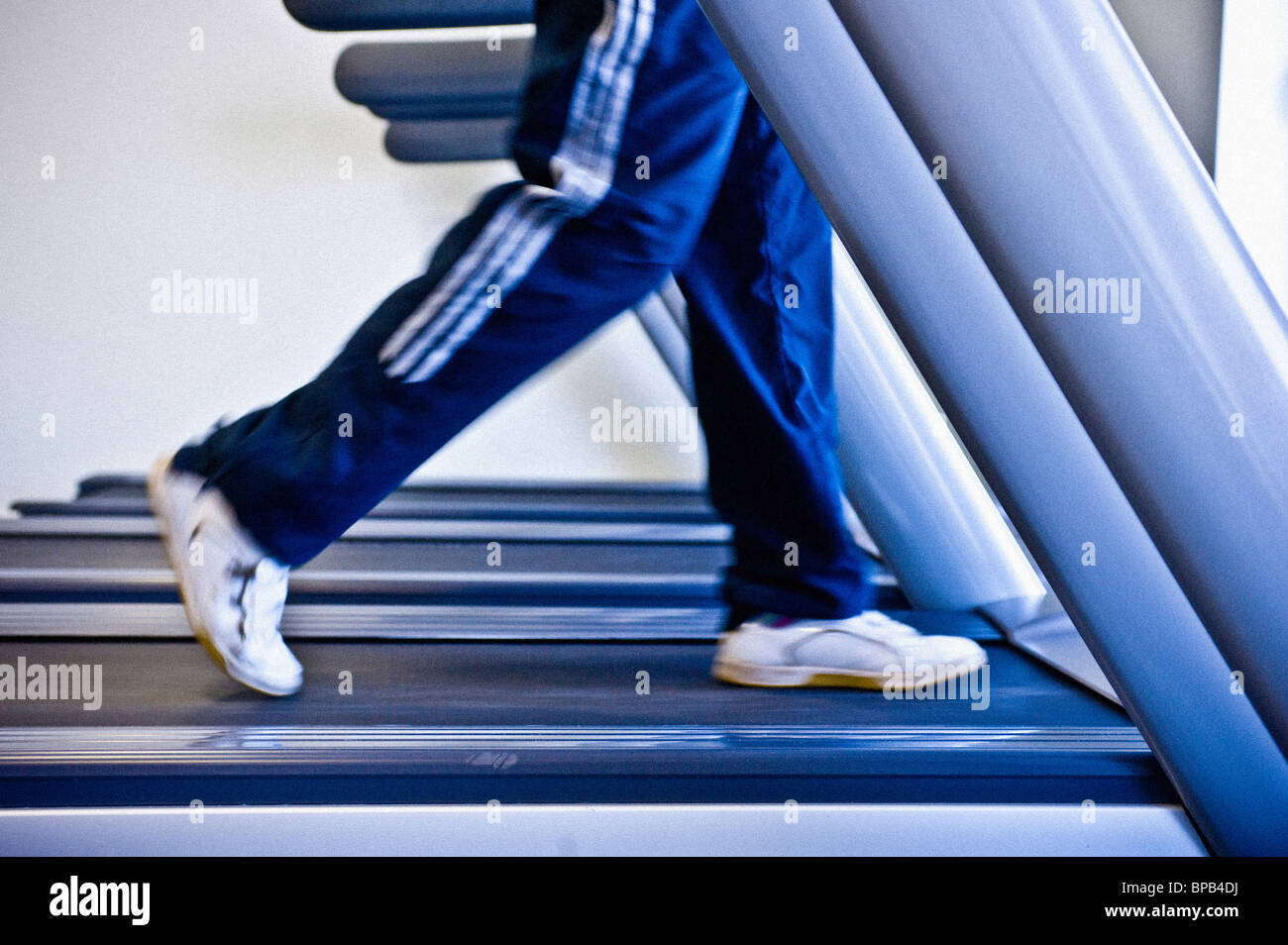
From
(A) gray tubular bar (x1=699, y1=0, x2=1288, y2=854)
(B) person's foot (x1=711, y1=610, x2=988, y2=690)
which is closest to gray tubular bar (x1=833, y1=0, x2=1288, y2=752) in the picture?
(A) gray tubular bar (x1=699, y1=0, x2=1288, y2=854)

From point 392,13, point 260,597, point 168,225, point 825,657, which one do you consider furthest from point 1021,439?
point 168,225

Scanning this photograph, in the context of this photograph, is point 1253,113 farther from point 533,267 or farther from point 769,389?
point 533,267

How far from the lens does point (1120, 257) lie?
73 centimetres

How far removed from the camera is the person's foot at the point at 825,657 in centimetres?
117

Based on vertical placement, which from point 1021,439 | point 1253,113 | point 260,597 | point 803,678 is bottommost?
point 803,678

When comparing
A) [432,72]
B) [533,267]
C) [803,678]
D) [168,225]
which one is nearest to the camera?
[533,267]

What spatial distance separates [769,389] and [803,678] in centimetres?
33

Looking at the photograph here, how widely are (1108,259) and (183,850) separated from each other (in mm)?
834

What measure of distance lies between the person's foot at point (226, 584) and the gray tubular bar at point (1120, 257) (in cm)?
73

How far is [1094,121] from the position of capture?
0.73m

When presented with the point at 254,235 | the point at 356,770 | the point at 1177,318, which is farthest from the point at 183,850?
the point at 254,235

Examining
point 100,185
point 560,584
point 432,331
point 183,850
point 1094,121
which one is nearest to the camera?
point 1094,121

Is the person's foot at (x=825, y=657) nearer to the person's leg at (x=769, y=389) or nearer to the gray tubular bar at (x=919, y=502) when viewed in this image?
the person's leg at (x=769, y=389)
